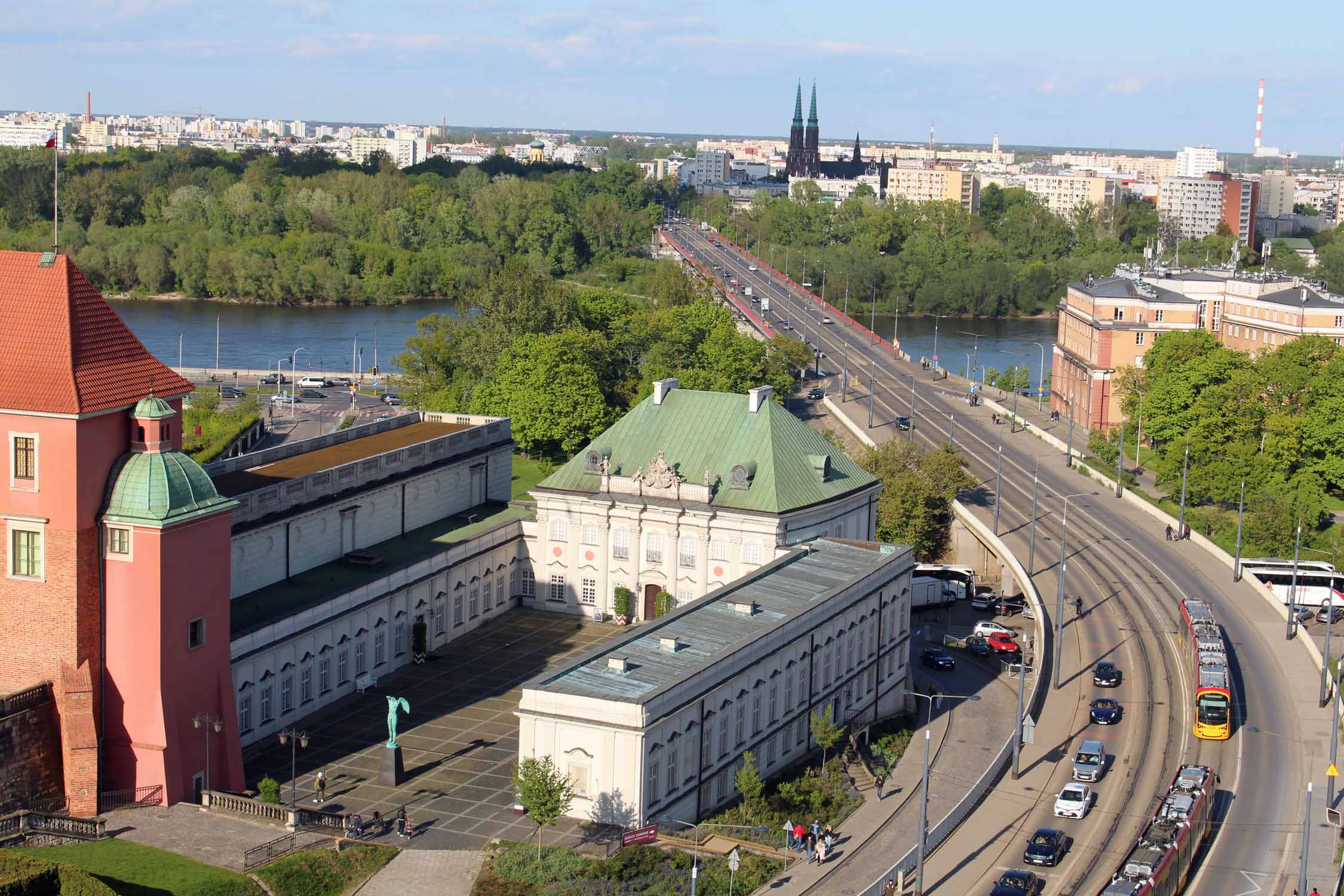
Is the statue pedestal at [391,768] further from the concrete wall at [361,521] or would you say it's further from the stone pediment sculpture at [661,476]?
the stone pediment sculpture at [661,476]

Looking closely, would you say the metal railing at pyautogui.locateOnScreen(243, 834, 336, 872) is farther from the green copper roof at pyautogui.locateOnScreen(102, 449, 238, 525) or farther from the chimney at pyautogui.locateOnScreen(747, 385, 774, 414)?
the chimney at pyautogui.locateOnScreen(747, 385, 774, 414)

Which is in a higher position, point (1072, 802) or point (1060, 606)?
point (1060, 606)

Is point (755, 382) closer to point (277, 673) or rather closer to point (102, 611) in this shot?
point (277, 673)

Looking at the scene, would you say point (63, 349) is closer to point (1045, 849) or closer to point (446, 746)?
point (446, 746)

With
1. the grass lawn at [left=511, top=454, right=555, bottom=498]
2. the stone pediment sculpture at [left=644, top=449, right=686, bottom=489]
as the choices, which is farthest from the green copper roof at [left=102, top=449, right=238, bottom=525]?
the grass lawn at [left=511, top=454, right=555, bottom=498]

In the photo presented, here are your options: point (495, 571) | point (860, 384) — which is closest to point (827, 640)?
point (495, 571)

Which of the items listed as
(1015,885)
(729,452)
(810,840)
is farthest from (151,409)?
(729,452)

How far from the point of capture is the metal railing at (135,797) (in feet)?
182

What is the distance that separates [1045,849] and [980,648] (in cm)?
2747

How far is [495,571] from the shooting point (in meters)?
83.4

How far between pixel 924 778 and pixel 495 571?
32.6 metres

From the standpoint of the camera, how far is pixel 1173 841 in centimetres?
5741

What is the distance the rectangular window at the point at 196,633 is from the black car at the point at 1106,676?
136 ft

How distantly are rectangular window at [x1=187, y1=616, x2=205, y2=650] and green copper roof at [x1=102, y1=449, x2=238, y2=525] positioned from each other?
363 cm
